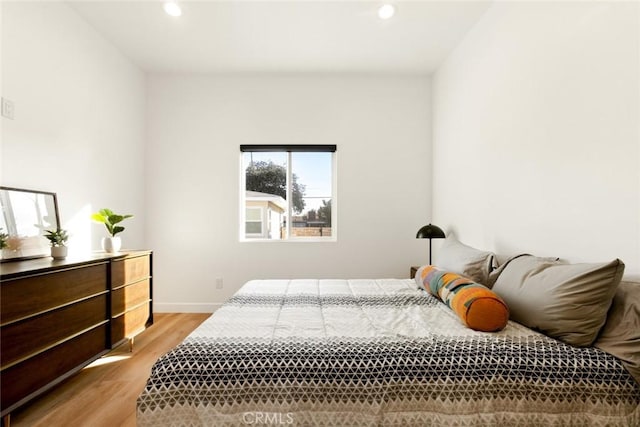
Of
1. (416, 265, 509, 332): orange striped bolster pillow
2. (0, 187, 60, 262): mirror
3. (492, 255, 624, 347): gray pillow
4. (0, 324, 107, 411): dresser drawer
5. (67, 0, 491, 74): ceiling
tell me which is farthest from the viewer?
(67, 0, 491, 74): ceiling

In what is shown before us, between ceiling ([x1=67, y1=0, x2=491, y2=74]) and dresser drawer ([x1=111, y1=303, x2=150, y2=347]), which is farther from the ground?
ceiling ([x1=67, y1=0, x2=491, y2=74])

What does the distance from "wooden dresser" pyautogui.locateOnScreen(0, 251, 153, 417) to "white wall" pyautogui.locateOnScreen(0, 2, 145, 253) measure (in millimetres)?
644

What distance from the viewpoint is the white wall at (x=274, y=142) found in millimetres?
3744

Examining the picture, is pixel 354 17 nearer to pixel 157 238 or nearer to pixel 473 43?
pixel 473 43

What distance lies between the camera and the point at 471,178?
9.39 ft

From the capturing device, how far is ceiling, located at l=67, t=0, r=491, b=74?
102 inches

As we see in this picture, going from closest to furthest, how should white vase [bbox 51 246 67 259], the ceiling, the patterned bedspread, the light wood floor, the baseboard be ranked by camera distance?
the patterned bedspread → the light wood floor → white vase [bbox 51 246 67 259] → the ceiling → the baseboard

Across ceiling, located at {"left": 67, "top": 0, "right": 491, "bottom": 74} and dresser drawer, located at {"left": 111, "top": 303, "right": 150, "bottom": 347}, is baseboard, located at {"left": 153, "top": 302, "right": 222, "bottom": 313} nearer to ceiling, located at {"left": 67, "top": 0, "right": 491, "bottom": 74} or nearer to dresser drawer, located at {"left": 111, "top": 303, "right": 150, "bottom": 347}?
dresser drawer, located at {"left": 111, "top": 303, "right": 150, "bottom": 347}

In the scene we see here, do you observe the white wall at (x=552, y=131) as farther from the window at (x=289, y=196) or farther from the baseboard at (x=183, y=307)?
the baseboard at (x=183, y=307)

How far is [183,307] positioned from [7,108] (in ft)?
8.12

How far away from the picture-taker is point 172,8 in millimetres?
2520

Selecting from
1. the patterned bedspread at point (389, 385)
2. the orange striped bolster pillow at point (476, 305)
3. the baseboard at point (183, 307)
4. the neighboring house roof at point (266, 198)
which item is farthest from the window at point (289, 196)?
the patterned bedspread at point (389, 385)

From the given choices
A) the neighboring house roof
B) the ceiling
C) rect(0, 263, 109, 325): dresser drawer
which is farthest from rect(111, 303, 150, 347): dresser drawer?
the ceiling

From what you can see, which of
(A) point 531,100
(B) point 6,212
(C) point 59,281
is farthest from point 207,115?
(A) point 531,100
